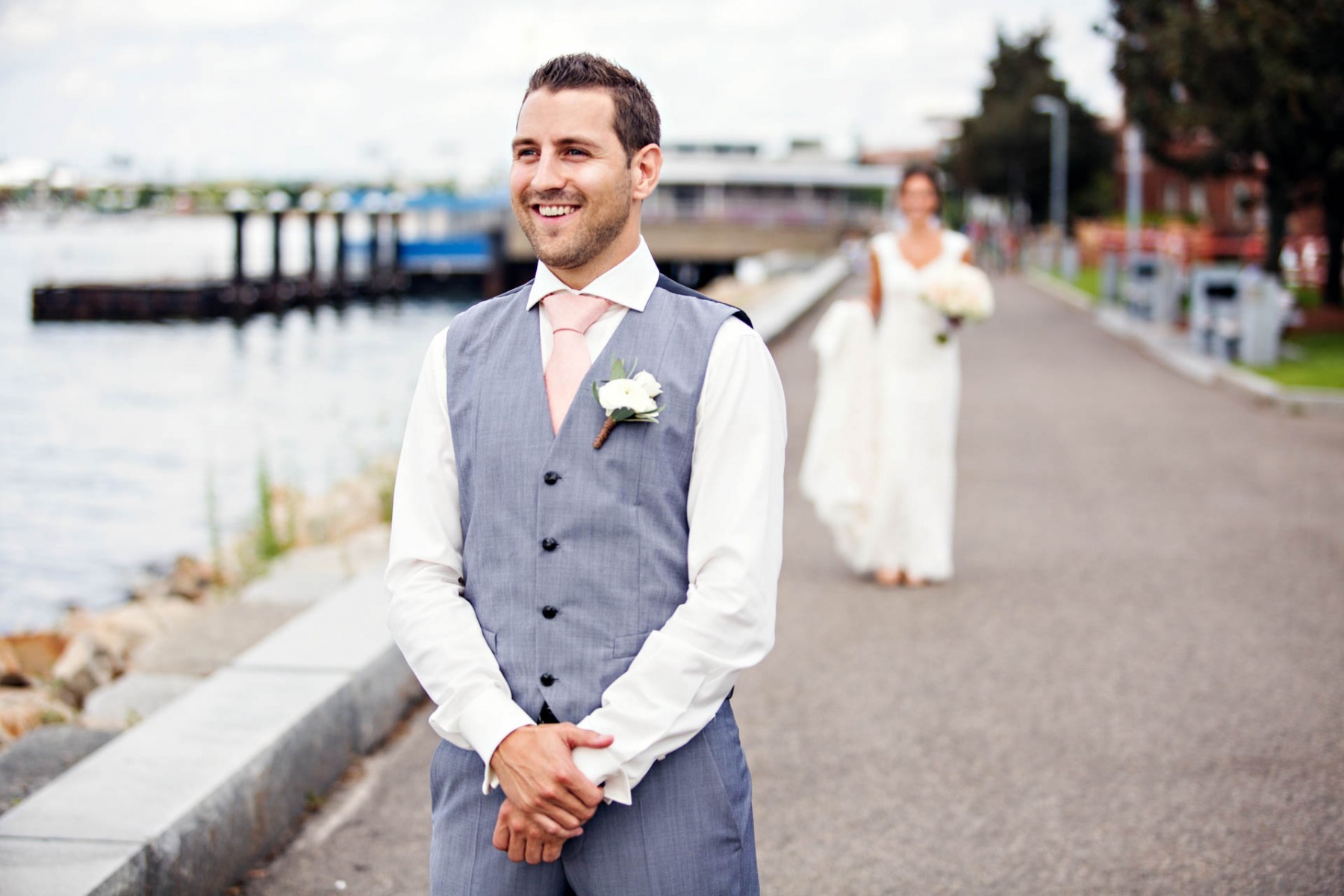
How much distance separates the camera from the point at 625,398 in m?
2.19

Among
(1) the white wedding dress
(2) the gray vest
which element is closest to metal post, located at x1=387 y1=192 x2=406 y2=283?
(1) the white wedding dress

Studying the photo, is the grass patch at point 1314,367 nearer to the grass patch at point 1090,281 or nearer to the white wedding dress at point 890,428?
the white wedding dress at point 890,428

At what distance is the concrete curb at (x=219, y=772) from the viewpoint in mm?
3553

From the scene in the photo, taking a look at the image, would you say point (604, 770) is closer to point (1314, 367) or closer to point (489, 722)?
point (489, 722)

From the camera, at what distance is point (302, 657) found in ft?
17.3

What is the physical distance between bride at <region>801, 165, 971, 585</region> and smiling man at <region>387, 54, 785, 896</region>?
531 centimetres

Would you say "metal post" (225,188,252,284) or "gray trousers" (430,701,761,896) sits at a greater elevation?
"metal post" (225,188,252,284)

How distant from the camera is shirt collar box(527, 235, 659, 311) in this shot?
7.79ft

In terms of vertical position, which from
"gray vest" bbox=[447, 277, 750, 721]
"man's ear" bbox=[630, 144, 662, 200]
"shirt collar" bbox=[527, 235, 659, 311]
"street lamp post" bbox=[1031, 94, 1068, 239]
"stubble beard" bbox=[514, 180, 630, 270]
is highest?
"street lamp post" bbox=[1031, 94, 1068, 239]

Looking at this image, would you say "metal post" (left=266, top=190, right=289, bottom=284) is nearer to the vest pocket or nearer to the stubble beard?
the stubble beard

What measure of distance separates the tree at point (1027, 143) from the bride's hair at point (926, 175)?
61.0m

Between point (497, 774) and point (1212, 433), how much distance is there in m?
12.4

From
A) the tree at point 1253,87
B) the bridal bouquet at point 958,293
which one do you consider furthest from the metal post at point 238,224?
the bridal bouquet at point 958,293

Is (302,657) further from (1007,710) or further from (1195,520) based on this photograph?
(1195,520)
